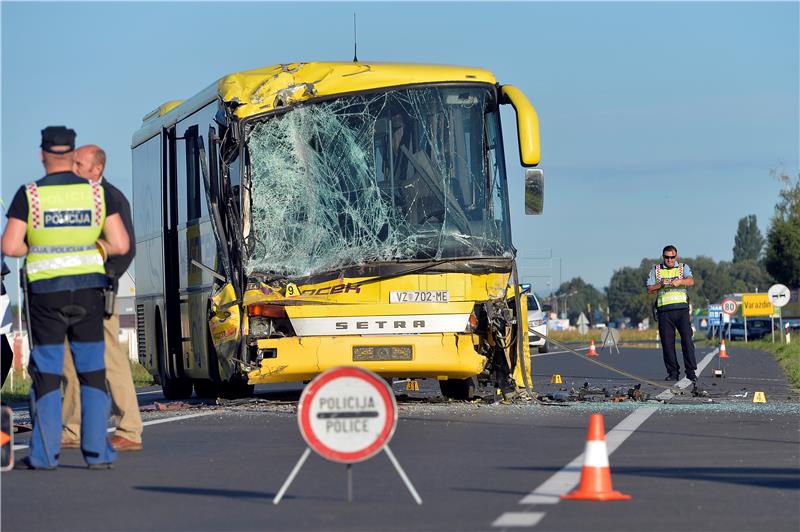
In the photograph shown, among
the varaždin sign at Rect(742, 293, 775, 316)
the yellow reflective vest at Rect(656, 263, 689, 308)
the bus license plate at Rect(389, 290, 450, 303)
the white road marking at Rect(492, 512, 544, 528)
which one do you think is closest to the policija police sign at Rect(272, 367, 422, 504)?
the white road marking at Rect(492, 512, 544, 528)

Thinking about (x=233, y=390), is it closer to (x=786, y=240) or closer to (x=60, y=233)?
(x=60, y=233)

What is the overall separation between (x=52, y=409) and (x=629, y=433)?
492cm

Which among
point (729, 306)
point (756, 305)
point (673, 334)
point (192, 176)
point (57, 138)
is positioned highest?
point (192, 176)

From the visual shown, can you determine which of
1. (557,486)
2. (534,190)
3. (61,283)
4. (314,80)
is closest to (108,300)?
(61,283)

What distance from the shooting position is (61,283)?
33.5ft

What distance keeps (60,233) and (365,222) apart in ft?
20.5

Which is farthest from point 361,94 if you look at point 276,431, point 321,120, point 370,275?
point 276,431

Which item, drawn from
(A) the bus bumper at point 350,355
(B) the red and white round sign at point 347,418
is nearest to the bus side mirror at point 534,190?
(A) the bus bumper at point 350,355

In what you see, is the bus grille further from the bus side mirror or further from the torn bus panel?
the bus side mirror

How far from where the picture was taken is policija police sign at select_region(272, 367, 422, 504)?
8328mm

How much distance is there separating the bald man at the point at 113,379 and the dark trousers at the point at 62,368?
1.01ft

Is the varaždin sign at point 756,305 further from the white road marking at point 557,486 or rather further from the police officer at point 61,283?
the police officer at point 61,283

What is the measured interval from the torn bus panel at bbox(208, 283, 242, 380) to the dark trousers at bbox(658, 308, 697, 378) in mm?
7717

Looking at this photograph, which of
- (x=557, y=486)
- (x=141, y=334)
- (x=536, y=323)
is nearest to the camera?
(x=557, y=486)
